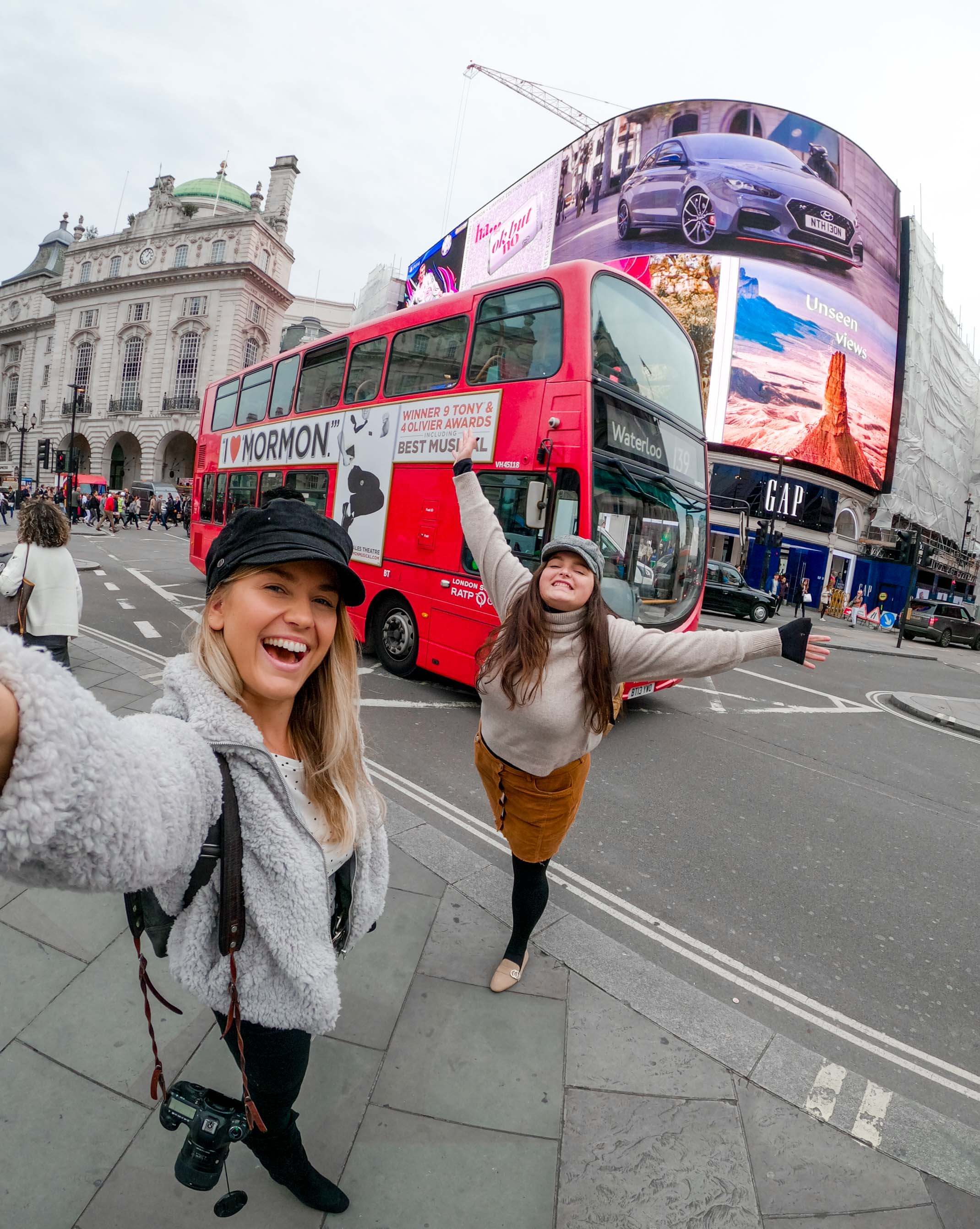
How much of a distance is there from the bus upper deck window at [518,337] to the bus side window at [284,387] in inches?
158

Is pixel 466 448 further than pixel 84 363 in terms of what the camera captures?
No

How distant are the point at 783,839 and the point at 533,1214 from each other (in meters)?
3.24

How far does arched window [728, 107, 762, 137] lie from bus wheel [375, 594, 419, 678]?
34.0 metres

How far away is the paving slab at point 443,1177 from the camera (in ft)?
5.53

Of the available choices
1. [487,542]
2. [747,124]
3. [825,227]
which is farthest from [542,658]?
[747,124]

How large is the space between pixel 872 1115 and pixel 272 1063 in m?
2.04

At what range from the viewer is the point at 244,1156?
70.7 inches

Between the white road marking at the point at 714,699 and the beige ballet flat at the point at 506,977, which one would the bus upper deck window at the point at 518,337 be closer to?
the white road marking at the point at 714,699

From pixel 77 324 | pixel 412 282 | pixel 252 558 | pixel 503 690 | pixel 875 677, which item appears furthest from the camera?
pixel 77 324

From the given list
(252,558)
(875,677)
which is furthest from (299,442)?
(875,677)

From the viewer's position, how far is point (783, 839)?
14.3 ft

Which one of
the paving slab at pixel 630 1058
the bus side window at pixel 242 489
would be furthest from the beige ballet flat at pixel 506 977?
the bus side window at pixel 242 489

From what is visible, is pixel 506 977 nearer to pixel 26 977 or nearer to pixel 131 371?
pixel 26 977

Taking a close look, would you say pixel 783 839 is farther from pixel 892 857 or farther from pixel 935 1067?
pixel 935 1067
